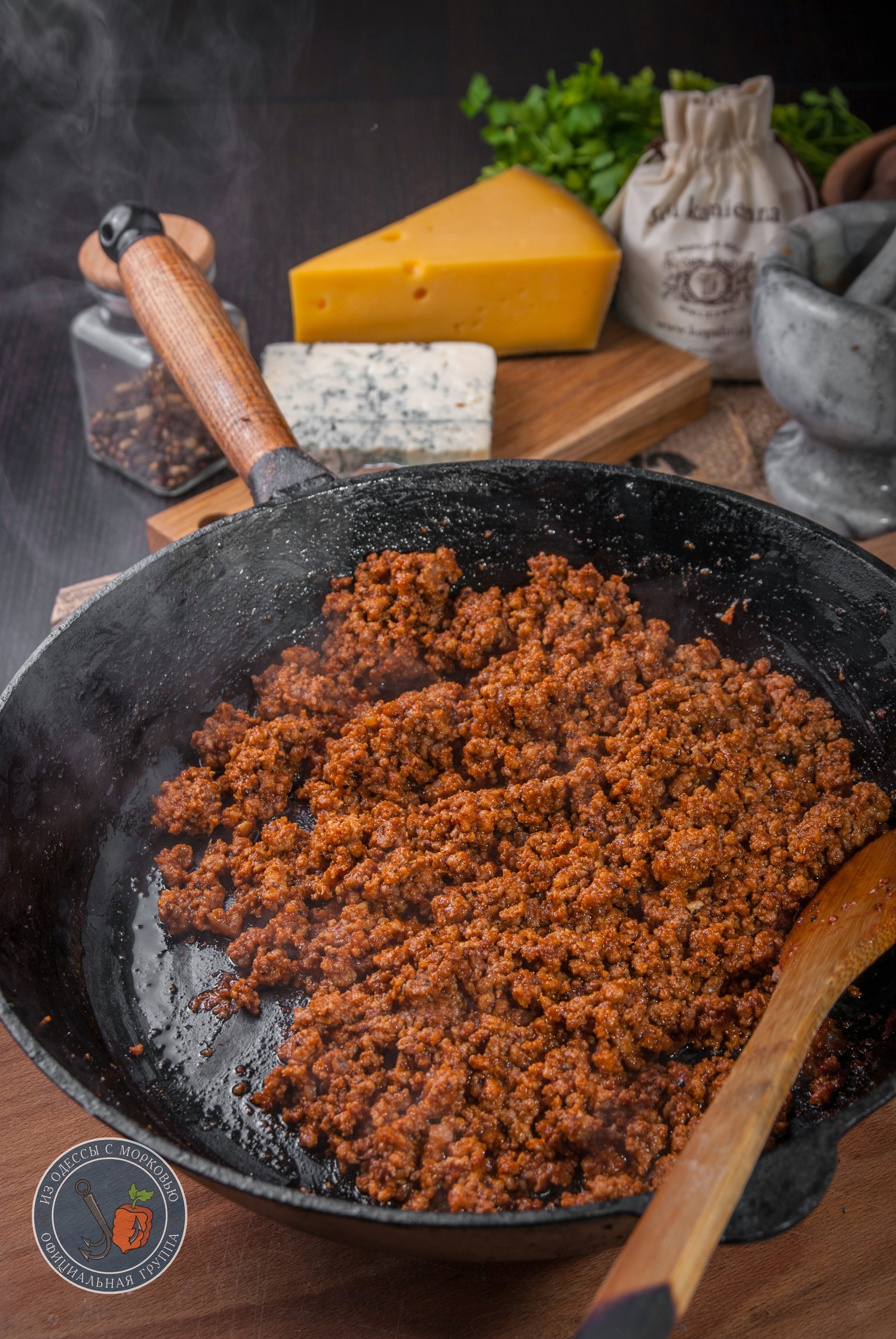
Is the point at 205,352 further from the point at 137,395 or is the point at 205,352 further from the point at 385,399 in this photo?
the point at 137,395

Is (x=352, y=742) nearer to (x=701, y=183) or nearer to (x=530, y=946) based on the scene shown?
(x=530, y=946)

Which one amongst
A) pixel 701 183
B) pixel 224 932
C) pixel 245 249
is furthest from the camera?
pixel 245 249

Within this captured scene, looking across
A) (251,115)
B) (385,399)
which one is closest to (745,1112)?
(385,399)

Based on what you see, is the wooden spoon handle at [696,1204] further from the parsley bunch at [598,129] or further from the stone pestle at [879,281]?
the parsley bunch at [598,129]

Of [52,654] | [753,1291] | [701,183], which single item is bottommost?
[753,1291]

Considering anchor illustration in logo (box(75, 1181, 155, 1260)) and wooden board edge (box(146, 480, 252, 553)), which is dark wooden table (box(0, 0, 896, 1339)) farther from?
wooden board edge (box(146, 480, 252, 553))

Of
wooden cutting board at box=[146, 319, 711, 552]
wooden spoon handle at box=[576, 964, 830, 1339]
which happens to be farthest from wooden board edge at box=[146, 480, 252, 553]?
wooden spoon handle at box=[576, 964, 830, 1339]

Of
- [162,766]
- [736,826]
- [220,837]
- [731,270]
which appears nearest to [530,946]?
[736,826]

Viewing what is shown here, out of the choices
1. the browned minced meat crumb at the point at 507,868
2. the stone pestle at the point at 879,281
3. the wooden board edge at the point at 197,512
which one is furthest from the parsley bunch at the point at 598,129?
the browned minced meat crumb at the point at 507,868
